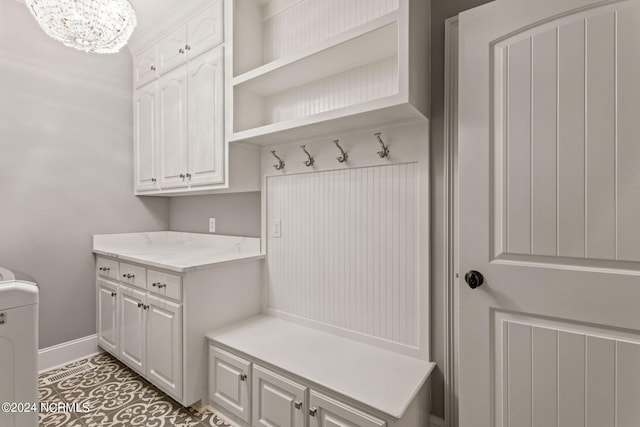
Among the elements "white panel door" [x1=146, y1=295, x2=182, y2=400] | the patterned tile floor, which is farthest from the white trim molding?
"white panel door" [x1=146, y1=295, x2=182, y2=400]

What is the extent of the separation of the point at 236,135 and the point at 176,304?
1.10 m

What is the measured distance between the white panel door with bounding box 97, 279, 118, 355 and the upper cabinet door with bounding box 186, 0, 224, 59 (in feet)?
6.14

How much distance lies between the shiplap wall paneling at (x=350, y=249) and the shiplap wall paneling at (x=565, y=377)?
451 mm

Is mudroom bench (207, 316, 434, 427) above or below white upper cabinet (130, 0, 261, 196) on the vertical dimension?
below

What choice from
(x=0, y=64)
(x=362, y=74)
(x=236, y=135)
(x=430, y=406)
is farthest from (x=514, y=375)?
(x=0, y=64)

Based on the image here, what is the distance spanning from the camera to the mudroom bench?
130 centimetres

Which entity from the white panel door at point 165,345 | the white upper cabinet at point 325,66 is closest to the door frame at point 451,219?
the white upper cabinet at point 325,66

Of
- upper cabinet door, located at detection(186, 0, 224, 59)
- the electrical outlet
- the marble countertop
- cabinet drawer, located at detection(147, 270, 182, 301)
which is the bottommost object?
cabinet drawer, located at detection(147, 270, 182, 301)

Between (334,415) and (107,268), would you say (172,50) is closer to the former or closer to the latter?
(107,268)

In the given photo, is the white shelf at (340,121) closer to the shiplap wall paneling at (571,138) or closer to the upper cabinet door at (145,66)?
the shiplap wall paneling at (571,138)

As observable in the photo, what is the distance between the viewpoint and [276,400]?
5.11ft

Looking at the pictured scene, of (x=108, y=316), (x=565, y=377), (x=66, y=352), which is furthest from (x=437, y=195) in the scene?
(x=66, y=352)

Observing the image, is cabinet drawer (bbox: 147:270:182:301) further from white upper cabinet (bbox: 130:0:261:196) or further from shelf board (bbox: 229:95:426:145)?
shelf board (bbox: 229:95:426:145)

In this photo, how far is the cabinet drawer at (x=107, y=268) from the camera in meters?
2.41
